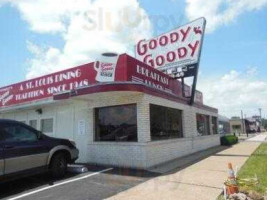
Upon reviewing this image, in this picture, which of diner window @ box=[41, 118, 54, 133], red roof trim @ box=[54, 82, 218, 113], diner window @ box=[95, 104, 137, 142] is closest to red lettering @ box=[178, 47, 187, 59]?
red roof trim @ box=[54, 82, 218, 113]

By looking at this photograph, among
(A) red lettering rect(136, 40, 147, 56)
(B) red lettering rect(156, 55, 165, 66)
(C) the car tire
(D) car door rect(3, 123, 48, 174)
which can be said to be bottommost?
(C) the car tire

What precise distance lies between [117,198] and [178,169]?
4.50 metres

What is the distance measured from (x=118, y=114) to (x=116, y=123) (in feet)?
1.27

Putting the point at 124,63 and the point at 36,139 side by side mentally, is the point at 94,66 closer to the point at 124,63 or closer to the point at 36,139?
the point at 124,63

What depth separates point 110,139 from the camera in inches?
497

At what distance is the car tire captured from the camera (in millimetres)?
9615

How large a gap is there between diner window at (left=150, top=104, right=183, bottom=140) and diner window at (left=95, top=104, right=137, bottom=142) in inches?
36.4

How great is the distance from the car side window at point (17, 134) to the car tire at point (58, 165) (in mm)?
1032

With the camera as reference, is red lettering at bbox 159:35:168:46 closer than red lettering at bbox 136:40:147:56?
Yes

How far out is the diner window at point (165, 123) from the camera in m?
12.7

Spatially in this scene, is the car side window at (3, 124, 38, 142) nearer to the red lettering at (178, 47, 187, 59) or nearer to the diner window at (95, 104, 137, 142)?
the diner window at (95, 104, 137, 142)

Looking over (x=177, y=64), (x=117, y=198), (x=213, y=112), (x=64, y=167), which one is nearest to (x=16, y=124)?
(x=64, y=167)

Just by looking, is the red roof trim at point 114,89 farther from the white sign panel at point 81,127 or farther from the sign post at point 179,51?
the sign post at point 179,51

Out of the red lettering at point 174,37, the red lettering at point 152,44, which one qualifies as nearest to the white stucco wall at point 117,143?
the red lettering at point 174,37
